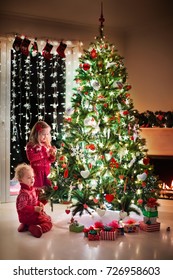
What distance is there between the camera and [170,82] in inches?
212

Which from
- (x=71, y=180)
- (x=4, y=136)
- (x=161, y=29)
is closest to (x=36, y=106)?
(x=4, y=136)

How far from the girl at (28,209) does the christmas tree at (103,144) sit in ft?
1.00

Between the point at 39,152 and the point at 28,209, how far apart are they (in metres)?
1.16

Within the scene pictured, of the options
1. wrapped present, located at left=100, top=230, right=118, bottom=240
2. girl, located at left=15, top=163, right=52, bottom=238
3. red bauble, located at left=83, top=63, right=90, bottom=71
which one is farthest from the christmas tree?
wrapped present, located at left=100, top=230, right=118, bottom=240

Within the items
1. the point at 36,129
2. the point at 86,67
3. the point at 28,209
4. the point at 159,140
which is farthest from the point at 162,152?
the point at 28,209

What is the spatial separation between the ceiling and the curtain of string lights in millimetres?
375

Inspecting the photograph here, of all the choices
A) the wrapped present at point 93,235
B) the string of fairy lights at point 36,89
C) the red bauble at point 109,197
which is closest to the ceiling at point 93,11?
the string of fairy lights at point 36,89

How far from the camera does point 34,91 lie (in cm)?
528

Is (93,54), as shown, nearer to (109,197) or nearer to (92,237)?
(109,197)

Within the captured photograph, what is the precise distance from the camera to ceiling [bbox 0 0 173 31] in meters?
4.66

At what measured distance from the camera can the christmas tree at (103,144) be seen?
4.00 m

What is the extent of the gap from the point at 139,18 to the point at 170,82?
941 mm

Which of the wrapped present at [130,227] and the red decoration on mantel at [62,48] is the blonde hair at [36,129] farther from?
the wrapped present at [130,227]
